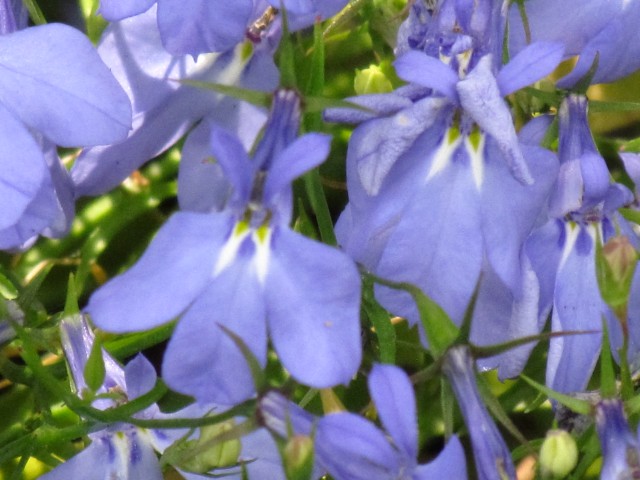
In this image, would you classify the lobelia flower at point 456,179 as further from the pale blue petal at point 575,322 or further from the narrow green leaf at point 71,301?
the narrow green leaf at point 71,301

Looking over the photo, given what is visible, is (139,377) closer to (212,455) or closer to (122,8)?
(212,455)

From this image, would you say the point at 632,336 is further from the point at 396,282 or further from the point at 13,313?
the point at 13,313

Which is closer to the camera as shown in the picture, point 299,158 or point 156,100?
point 299,158

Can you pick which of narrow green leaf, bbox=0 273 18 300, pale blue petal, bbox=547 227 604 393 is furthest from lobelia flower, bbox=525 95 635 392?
narrow green leaf, bbox=0 273 18 300

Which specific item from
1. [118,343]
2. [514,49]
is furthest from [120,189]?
[514,49]

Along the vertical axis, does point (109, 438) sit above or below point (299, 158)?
below

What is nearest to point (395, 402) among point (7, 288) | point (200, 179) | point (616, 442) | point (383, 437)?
point (383, 437)

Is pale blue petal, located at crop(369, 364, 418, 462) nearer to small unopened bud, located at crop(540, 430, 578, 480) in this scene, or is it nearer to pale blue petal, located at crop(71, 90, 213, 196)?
small unopened bud, located at crop(540, 430, 578, 480)
